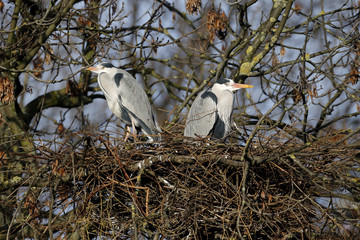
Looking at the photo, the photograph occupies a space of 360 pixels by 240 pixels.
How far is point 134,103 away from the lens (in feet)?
16.3

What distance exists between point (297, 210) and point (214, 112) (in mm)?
1430

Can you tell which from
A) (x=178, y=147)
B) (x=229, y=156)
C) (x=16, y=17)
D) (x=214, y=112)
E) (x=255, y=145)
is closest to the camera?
(x=229, y=156)

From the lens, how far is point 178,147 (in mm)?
3572

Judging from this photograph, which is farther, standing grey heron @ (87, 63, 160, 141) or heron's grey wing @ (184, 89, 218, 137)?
standing grey heron @ (87, 63, 160, 141)

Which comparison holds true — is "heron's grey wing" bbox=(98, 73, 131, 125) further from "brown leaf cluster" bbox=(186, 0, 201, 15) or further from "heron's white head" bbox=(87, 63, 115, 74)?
"brown leaf cluster" bbox=(186, 0, 201, 15)

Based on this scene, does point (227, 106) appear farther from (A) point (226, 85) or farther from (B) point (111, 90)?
(B) point (111, 90)

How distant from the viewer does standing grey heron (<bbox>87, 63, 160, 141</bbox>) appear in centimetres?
495

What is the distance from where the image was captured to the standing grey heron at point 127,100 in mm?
4953

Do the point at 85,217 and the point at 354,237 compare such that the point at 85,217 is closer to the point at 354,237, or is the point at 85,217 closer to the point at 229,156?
the point at 229,156

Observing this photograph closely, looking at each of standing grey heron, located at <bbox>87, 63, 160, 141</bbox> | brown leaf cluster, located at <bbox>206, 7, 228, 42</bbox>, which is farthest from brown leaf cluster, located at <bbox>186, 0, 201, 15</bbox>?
standing grey heron, located at <bbox>87, 63, 160, 141</bbox>

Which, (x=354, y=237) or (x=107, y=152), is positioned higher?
(x=107, y=152)

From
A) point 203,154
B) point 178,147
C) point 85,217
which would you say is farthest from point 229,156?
point 85,217

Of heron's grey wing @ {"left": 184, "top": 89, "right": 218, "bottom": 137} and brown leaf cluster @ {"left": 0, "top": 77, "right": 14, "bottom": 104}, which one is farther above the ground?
brown leaf cluster @ {"left": 0, "top": 77, "right": 14, "bottom": 104}

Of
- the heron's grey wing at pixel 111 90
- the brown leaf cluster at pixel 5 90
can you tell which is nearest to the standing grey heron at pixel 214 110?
the heron's grey wing at pixel 111 90
